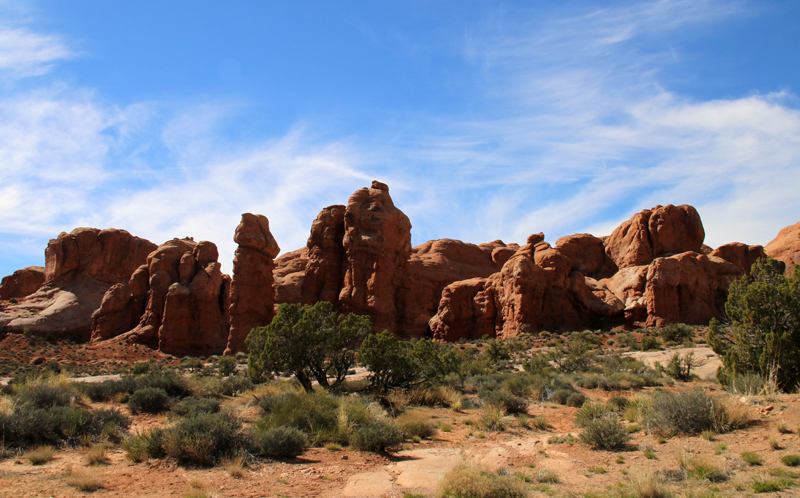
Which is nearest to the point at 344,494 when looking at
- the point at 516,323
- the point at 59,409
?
the point at 59,409

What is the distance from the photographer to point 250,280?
40.3 m

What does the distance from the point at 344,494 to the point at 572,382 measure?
45.3 ft

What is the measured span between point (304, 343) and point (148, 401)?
5060 millimetres

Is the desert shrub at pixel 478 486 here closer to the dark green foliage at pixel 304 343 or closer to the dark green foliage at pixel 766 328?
the dark green foliage at pixel 766 328

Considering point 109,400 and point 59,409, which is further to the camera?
point 109,400

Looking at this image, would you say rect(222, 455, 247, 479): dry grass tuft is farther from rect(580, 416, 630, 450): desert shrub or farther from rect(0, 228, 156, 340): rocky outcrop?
rect(0, 228, 156, 340): rocky outcrop

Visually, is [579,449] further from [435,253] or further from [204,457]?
[435,253]

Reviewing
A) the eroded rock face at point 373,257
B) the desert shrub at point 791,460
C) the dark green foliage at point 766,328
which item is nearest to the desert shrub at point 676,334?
the dark green foliage at point 766,328

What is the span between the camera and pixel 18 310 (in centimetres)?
4988

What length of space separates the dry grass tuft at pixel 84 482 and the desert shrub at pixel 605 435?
908 centimetres

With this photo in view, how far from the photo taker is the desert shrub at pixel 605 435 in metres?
10.3

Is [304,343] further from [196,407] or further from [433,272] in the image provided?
[433,272]

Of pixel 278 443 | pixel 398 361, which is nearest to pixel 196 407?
pixel 278 443

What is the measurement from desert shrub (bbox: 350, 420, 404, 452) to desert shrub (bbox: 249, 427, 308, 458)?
4.08ft
